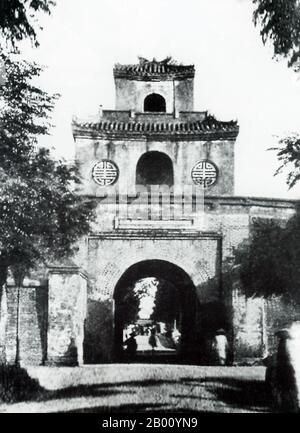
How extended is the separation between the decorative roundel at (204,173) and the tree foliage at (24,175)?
→ 10569mm

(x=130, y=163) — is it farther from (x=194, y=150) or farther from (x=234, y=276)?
(x=234, y=276)

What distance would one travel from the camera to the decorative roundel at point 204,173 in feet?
68.4

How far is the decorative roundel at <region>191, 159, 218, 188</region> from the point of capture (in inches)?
821

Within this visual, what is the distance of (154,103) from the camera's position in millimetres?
23281

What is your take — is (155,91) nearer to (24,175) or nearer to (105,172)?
(105,172)

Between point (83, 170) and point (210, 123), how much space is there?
16.1ft

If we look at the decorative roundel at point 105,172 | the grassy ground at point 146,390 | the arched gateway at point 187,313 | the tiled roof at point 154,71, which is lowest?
the grassy ground at point 146,390

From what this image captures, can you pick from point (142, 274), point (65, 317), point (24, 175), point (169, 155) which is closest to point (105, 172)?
point (169, 155)

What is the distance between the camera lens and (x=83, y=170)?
2030 centimetres

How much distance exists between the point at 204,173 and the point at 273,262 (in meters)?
8.65

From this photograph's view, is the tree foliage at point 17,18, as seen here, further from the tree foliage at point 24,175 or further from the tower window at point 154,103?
the tower window at point 154,103

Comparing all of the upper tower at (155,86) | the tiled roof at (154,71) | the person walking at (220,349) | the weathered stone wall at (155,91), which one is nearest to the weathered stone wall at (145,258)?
the person walking at (220,349)

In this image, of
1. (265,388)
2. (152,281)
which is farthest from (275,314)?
(152,281)

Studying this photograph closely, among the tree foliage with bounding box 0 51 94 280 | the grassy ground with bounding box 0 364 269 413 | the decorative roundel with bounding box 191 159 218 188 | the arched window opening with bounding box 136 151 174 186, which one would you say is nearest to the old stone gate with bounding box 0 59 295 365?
the grassy ground with bounding box 0 364 269 413
